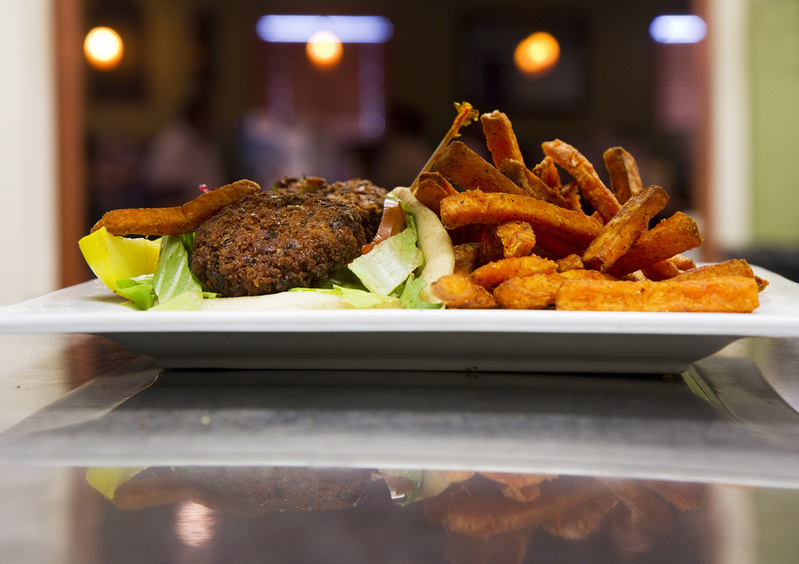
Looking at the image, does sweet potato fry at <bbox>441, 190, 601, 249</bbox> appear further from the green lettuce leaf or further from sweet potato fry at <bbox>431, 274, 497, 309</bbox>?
the green lettuce leaf

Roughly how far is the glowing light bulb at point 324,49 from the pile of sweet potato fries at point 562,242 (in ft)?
25.7

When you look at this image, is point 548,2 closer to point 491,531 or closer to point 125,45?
point 125,45

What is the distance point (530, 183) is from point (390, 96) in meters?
7.22

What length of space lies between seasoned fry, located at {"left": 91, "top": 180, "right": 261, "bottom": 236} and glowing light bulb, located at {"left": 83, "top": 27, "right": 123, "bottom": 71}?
7353 millimetres

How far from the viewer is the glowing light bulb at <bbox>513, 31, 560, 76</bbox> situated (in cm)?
862

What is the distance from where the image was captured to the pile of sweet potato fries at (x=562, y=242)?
4.28ft

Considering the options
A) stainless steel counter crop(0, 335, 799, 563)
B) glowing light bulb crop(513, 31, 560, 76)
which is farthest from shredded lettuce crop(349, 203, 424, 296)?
glowing light bulb crop(513, 31, 560, 76)

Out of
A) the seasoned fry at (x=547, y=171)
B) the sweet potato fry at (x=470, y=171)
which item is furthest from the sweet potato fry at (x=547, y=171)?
the sweet potato fry at (x=470, y=171)

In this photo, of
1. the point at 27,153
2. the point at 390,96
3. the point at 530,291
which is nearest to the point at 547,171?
the point at 530,291

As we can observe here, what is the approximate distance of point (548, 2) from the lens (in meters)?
8.54

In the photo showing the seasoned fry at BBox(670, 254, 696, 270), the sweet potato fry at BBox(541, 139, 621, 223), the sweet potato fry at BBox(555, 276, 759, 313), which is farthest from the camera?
the seasoned fry at BBox(670, 254, 696, 270)

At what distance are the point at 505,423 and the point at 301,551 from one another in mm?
521

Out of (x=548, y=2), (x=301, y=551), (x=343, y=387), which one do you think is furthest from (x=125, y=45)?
(x=301, y=551)

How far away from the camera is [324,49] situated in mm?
9188
